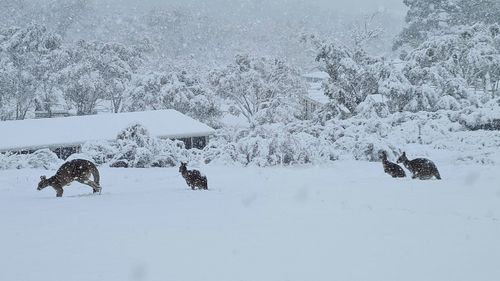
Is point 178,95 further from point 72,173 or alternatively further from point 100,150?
point 72,173

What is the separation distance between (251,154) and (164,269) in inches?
588

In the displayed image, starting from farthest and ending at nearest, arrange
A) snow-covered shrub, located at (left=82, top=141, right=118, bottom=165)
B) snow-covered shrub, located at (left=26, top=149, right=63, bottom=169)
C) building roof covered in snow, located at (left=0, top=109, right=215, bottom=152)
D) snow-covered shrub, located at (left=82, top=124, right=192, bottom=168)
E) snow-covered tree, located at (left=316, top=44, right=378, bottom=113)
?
snow-covered tree, located at (left=316, top=44, right=378, bottom=113) < building roof covered in snow, located at (left=0, top=109, right=215, bottom=152) < snow-covered shrub, located at (left=82, top=141, right=118, bottom=165) < snow-covered shrub, located at (left=82, top=124, right=192, bottom=168) < snow-covered shrub, located at (left=26, top=149, right=63, bottom=169)

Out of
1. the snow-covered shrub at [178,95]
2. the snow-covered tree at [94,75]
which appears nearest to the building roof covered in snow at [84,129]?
the snow-covered shrub at [178,95]

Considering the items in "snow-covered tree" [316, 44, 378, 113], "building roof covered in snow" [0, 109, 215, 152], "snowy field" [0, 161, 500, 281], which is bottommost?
"snowy field" [0, 161, 500, 281]

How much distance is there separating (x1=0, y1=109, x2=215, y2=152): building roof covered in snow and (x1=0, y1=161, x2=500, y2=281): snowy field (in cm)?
1595

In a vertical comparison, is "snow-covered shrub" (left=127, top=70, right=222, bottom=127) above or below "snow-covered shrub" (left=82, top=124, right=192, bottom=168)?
above

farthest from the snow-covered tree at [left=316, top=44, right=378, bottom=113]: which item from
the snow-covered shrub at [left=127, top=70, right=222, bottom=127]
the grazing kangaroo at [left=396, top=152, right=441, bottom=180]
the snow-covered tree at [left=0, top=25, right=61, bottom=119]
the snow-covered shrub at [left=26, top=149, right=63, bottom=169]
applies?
the snow-covered tree at [left=0, top=25, right=61, bottom=119]

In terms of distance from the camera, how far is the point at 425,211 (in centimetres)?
854

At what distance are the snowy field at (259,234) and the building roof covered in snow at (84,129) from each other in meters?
15.9

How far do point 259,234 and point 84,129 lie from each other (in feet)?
80.9

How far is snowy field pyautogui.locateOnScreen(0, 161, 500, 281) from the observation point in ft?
17.0

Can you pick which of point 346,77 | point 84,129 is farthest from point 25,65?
point 346,77

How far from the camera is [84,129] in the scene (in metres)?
29.0

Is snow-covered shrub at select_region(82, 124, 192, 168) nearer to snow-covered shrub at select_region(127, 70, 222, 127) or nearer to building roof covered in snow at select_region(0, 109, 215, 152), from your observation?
building roof covered in snow at select_region(0, 109, 215, 152)
